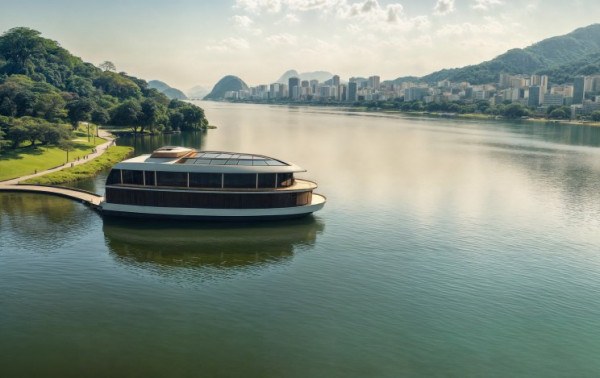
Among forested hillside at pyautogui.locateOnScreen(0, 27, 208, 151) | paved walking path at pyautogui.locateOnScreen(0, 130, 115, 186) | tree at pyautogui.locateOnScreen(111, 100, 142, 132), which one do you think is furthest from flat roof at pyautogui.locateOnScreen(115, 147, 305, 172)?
tree at pyautogui.locateOnScreen(111, 100, 142, 132)

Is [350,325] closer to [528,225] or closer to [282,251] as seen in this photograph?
[282,251]

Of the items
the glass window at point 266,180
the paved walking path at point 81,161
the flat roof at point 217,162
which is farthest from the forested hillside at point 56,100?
the glass window at point 266,180

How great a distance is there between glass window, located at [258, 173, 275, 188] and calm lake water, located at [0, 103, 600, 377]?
398 cm

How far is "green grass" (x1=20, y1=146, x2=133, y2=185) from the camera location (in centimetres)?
5863

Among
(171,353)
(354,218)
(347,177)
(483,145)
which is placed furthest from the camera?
(483,145)

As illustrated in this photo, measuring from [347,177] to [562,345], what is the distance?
153 ft

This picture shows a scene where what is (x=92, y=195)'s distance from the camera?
169ft

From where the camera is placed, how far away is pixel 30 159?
216 feet

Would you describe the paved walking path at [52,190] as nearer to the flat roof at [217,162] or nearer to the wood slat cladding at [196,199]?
the wood slat cladding at [196,199]

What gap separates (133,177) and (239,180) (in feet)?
32.4

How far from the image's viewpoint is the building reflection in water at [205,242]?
121 feet

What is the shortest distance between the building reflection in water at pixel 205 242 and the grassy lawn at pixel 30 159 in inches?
950

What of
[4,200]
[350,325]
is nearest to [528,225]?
[350,325]

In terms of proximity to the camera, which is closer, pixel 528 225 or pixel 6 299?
pixel 6 299
